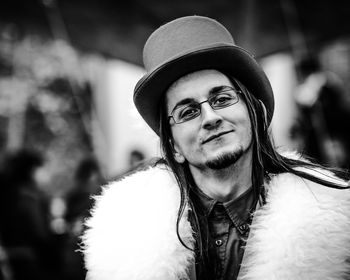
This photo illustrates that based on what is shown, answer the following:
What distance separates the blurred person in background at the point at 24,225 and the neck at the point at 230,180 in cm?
219

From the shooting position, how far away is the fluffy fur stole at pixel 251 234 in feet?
4.66

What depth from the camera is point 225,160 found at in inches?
63.8

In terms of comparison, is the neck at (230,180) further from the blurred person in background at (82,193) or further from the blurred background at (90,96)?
the blurred person in background at (82,193)

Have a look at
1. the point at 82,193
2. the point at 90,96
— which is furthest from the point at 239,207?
the point at 90,96

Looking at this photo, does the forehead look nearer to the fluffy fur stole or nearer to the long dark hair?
the long dark hair

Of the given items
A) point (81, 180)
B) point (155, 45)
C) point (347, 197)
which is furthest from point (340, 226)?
point (81, 180)

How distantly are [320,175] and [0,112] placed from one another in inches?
300

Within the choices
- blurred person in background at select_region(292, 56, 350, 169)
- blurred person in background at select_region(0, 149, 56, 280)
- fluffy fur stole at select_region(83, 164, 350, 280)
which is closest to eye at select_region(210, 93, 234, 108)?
fluffy fur stole at select_region(83, 164, 350, 280)

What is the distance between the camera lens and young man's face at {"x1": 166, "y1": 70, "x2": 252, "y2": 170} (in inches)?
63.9

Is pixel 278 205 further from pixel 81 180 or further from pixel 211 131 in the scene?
pixel 81 180

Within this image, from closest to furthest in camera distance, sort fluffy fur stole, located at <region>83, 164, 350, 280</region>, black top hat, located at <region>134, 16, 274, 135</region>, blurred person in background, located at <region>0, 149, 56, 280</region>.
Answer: fluffy fur stole, located at <region>83, 164, 350, 280</region>, black top hat, located at <region>134, 16, 274, 135</region>, blurred person in background, located at <region>0, 149, 56, 280</region>

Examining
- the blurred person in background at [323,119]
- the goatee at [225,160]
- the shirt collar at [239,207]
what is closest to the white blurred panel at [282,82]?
the blurred person in background at [323,119]

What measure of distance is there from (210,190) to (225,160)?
227 millimetres

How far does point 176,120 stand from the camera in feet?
5.70
